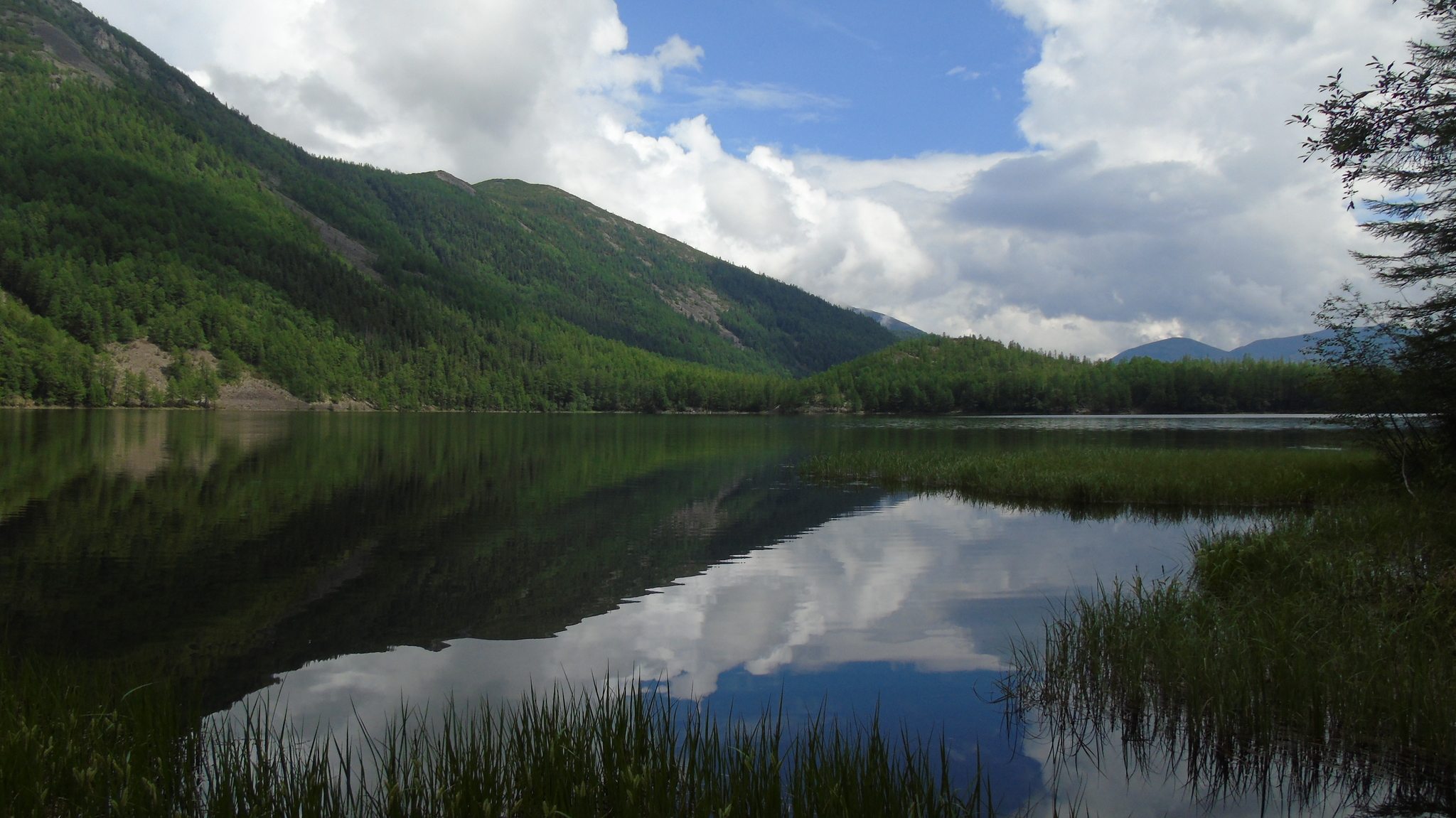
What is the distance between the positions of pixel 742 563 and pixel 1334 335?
1965cm

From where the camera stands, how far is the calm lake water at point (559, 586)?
10.0 meters

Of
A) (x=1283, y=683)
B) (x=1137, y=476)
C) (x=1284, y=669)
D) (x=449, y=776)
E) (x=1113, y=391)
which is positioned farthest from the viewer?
(x=1113, y=391)

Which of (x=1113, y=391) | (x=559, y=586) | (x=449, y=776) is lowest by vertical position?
(x=559, y=586)

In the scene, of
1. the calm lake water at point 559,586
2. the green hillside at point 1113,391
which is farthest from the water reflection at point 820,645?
the green hillside at point 1113,391

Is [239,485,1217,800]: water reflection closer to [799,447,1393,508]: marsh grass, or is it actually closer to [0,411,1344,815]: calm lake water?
[0,411,1344,815]: calm lake water

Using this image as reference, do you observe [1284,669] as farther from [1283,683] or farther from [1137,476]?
[1137,476]

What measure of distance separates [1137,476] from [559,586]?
24.0 m

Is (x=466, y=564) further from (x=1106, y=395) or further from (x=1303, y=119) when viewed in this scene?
(x=1106, y=395)

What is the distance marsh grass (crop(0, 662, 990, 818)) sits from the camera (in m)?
5.52

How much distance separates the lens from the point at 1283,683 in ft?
26.7

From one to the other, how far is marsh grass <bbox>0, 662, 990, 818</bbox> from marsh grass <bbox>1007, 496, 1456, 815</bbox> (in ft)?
8.74

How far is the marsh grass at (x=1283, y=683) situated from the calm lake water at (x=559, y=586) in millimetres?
648

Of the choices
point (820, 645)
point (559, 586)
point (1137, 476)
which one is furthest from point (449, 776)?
point (1137, 476)

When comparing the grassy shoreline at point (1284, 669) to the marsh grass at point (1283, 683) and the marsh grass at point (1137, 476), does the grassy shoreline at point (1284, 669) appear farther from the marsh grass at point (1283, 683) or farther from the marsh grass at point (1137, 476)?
the marsh grass at point (1137, 476)
